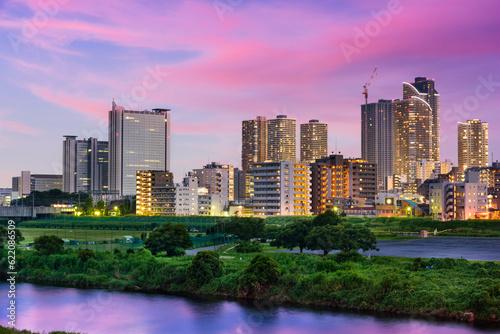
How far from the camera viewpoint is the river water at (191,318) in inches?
1088

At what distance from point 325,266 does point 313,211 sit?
92602mm

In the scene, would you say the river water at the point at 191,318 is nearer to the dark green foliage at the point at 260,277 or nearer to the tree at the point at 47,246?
the dark green foliage at the point at 260,277

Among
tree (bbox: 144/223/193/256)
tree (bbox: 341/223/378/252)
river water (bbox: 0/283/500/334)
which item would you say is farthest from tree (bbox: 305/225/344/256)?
river water (bbox: 0/283/500/334)

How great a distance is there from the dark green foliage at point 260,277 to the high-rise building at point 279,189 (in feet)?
257

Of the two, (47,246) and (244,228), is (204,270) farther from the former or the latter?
(244,228)

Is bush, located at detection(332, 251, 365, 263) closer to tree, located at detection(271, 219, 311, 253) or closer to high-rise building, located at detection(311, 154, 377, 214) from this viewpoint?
tree, located at detection(271, 219, 311, 253)

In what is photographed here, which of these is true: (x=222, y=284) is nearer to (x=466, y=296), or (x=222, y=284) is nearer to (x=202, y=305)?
(x=202, y=305)

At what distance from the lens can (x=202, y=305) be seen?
33.5 metres

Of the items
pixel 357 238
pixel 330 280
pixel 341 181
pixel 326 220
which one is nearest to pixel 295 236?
pixel 326 220

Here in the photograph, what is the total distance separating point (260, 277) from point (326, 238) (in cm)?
1154

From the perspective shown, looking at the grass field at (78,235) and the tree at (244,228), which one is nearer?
the tree at (244,228)

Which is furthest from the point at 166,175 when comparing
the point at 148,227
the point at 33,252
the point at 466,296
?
the point at 466,296

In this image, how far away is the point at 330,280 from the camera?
33469 millimetres

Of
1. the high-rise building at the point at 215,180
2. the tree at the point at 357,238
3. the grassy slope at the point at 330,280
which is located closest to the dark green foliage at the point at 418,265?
the grassy slope at the point at 330,280
